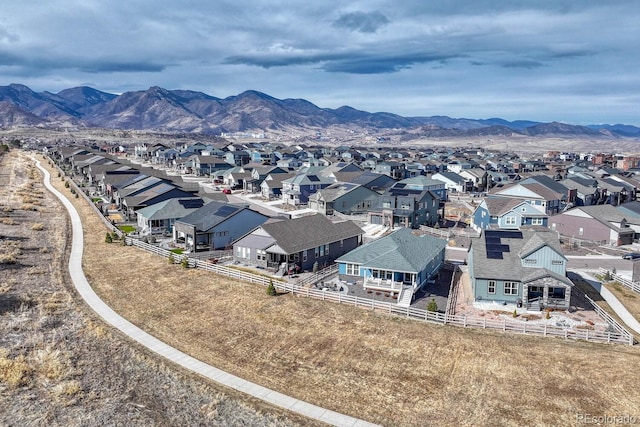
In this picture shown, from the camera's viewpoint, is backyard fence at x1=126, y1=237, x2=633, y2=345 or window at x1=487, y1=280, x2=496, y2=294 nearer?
backyard fence at x1=126, y1=237, x2=633, y2=345

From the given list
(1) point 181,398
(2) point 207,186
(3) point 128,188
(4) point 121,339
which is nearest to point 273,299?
(4) point 121,339

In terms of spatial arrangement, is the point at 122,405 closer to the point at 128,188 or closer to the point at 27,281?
the point at 27,281

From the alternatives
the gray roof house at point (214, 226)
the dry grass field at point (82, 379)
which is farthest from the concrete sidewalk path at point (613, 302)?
the gray roof house at point (214, 226)

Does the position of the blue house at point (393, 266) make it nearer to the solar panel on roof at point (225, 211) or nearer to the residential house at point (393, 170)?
the solar panel on roof at point (225, 211)

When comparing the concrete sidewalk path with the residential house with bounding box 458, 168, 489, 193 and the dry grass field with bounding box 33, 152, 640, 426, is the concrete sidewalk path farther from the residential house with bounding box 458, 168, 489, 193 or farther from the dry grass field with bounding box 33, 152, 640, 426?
the residential house with bounding box 458, 168, 489, 193

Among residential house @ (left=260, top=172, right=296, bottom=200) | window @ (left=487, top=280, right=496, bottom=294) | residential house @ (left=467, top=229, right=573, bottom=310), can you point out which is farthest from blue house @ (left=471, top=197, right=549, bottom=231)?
residential house @ (left=260, top=172, right=296, bottom=200)

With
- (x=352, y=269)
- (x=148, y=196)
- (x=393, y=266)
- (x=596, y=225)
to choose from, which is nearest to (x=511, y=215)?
(x=596, y=225)
